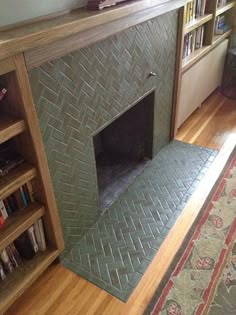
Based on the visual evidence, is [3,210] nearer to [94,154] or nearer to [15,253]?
[15,253]

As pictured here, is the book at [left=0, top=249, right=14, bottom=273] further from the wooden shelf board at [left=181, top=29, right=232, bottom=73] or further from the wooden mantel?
the wooden shelf board at [left=181, top=29, right=232, bottom=73]

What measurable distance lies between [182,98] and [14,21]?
170cm

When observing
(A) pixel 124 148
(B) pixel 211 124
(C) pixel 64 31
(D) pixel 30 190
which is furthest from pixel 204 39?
(D) pixel 30 190

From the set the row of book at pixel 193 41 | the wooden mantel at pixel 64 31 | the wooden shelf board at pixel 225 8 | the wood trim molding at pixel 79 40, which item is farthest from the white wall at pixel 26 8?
the wooden shelf board at pixel 225 8

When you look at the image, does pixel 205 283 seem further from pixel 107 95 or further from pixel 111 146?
pixel 111 146

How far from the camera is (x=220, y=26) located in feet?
10.1

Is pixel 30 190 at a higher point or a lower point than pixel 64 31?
lower

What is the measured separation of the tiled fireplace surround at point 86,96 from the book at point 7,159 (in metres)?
0.14

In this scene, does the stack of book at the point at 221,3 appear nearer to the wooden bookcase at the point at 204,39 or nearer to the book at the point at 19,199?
the wooden bookcase at the point at 204,39

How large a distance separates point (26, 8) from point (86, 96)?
0.44 meters

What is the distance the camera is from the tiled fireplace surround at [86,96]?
1221 millimetres

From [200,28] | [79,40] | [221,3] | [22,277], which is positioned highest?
[79,40]

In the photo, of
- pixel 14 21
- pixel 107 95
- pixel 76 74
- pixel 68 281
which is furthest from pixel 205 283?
pixel 14 21

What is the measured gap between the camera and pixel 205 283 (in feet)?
4.75
